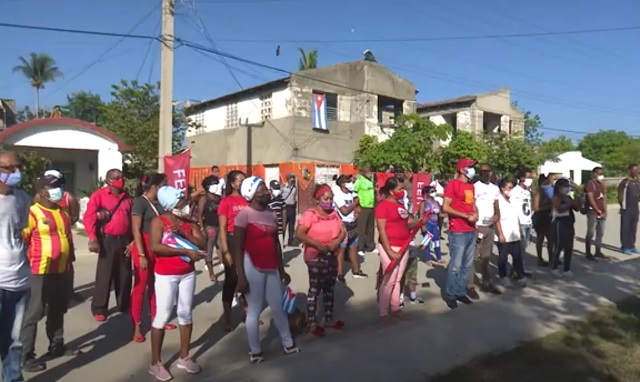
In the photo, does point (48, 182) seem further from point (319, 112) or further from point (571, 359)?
point (319, 112)

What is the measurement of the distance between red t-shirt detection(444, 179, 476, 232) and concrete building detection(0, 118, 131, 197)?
1105 cm

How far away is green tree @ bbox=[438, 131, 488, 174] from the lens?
25.9 meters

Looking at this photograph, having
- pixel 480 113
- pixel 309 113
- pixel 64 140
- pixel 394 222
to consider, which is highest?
pixel 480 113

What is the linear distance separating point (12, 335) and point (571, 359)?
472 centimetres

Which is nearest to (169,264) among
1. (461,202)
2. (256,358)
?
(256,358)

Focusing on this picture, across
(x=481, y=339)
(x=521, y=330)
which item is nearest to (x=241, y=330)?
(x=481, y=339)

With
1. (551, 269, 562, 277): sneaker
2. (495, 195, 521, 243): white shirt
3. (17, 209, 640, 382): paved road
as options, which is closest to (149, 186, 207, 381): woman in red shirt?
(17, 209, 640, 382): paved road

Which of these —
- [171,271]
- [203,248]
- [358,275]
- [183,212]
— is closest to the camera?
[171,271]

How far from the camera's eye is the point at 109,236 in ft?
21.1

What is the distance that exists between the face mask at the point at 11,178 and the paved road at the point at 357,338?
1849mm

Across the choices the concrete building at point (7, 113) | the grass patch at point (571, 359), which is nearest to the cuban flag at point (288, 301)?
A: the grass patch at point (571, 359)

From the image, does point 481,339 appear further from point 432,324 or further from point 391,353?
point 391,353

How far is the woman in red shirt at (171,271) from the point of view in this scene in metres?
4.53

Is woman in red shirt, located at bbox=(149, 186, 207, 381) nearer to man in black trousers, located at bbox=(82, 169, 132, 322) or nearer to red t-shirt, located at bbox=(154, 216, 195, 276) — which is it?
red t-shirt, located at bbox=(154, 216, 195, 276)
